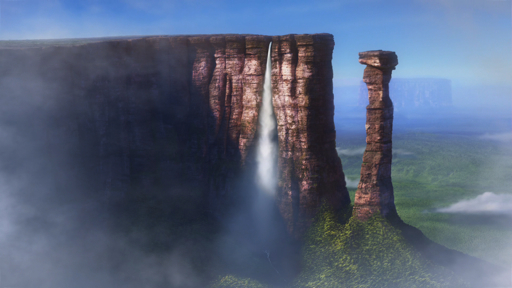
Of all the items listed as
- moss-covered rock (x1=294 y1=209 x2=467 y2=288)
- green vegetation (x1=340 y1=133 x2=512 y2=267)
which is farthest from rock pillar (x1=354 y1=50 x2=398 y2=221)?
green vegetation (x1=340 y1=133 x2=512 y2=267)

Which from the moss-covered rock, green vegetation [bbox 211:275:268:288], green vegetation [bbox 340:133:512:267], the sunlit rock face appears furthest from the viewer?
green vegetation [bbox 340:133:512:267]

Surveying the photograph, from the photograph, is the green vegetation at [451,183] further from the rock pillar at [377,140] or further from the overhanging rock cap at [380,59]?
the overhanging rock cap at [380,59]

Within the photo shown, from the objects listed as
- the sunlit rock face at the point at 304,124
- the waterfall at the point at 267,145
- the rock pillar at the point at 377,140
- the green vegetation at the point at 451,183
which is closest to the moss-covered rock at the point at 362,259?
the rock pillar at the point at 377,140

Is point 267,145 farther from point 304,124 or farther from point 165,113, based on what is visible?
point 165,113

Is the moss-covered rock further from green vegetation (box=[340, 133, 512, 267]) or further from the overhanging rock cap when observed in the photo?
green vegetation (box=[340, 133, 512, 267])

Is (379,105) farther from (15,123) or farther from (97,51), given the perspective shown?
(15,123)
